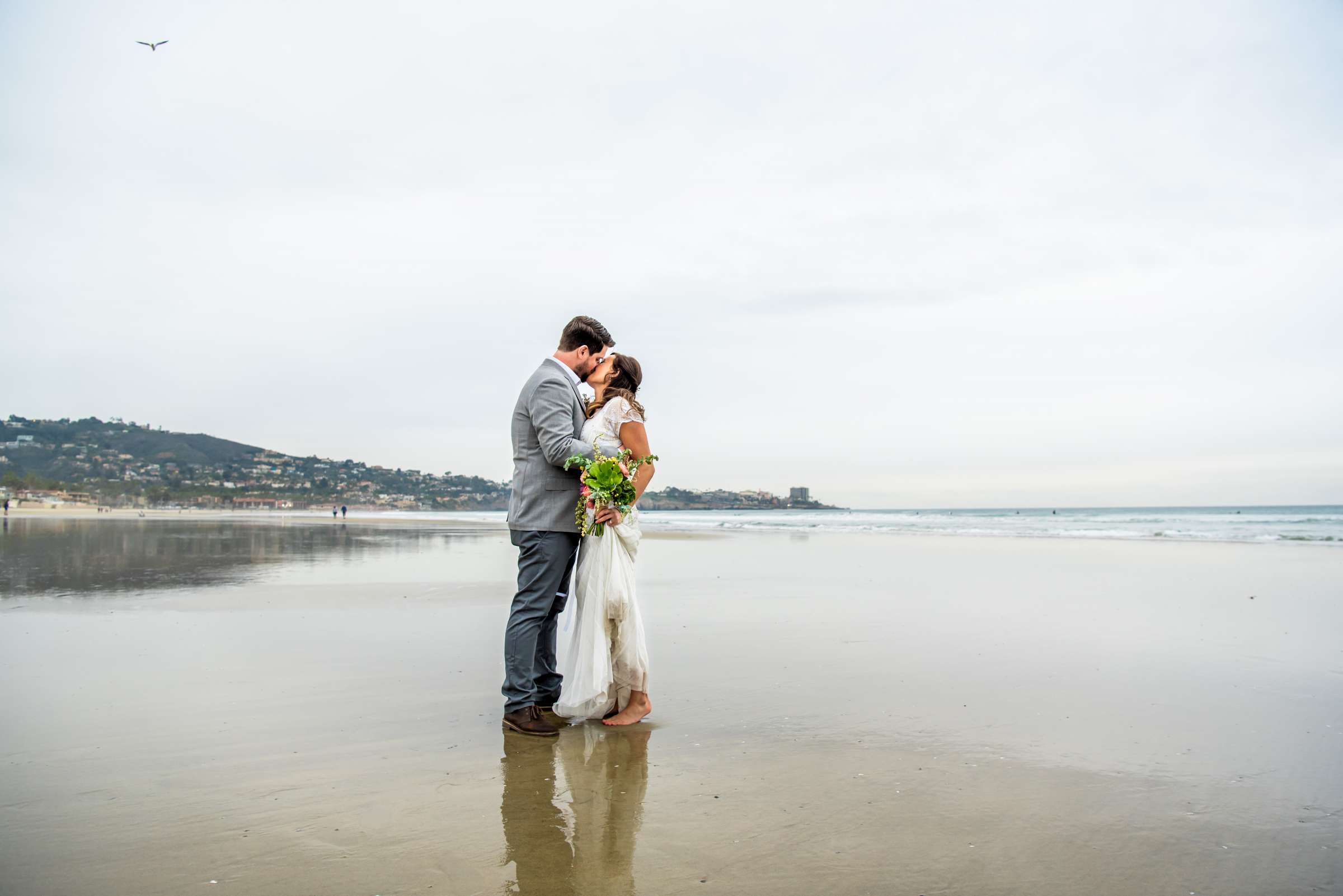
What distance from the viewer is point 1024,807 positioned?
9.40 ft

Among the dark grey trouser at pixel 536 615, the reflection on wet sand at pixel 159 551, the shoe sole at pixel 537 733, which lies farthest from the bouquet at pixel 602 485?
the reflection on wet sand at pixel 159 551

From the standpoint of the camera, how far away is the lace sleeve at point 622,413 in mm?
4344

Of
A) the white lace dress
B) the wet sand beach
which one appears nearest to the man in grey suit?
the white lace dress

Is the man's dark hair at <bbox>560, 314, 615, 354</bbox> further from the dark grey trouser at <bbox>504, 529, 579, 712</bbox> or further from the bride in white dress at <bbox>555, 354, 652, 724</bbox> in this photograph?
the dark grey trouser at <bbox>504, 529, 579, 712</bbox>

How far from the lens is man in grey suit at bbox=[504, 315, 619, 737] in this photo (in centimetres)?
400

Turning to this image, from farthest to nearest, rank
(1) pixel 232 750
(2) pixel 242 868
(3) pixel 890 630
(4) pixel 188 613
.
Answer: (4) pixel 188 613 → (3) pixel 890 630 → (1) pixel 232 750 → (2) pixel 242 868

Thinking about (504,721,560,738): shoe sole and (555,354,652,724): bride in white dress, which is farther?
(555,354,652,724): bride in white dress

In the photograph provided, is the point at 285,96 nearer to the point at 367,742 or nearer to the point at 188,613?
the point at 188,613

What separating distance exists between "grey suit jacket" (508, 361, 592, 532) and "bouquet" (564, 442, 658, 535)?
0.06m

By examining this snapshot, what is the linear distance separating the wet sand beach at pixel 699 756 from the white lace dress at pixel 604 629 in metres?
0.20

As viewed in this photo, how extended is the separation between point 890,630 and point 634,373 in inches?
140

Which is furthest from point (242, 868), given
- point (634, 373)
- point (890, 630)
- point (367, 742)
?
point (890, 630)

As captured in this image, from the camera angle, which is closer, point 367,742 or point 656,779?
point 656,779

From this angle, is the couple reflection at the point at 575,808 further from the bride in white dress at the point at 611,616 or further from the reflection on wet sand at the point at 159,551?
the reflection on wet sand at the point at 159,551
